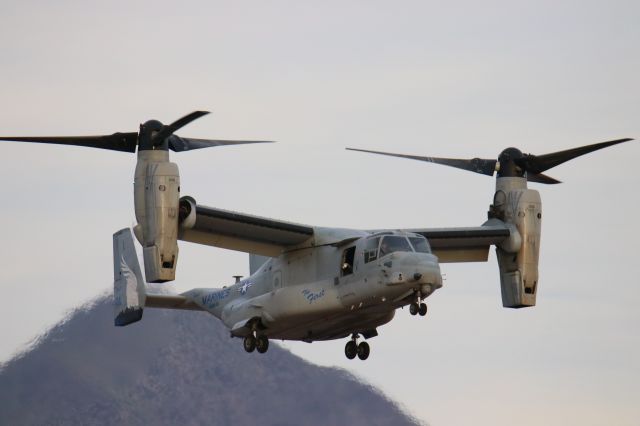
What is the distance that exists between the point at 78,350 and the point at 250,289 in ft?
46.9

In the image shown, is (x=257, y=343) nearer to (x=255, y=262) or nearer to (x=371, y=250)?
(x=255, y=262)

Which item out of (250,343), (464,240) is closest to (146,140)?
(250,343)

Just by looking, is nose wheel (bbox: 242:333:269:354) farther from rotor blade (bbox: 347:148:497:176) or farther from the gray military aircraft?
rotor blade (bbox: 347:148:497:176)

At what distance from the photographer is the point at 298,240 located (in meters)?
48.1

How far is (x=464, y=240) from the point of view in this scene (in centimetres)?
5078

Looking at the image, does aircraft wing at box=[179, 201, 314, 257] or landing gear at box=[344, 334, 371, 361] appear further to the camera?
landing gear at box=[344, 334, 371, 361]

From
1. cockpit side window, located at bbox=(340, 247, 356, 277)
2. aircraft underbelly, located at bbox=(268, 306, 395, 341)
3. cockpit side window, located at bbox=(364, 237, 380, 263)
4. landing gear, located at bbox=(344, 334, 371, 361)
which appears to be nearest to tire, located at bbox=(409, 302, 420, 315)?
aircraft underbelly, located at bbox=(268, 306, 395, 341)

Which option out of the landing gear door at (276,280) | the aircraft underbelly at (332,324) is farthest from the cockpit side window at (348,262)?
the landing gear door at (276,280)

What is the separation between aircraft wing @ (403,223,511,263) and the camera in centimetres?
4984

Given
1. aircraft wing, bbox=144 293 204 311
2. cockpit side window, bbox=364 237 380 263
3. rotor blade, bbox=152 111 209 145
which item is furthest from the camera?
aircraft wing, bbox=144 293 204 311

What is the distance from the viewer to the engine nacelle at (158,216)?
4434 centimetres

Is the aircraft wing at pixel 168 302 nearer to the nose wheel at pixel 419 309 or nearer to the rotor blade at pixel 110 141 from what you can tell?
the rotor blade at pixel 110 141

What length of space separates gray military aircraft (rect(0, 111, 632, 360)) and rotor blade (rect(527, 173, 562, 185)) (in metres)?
0.03

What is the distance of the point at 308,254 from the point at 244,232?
1.81 meters
